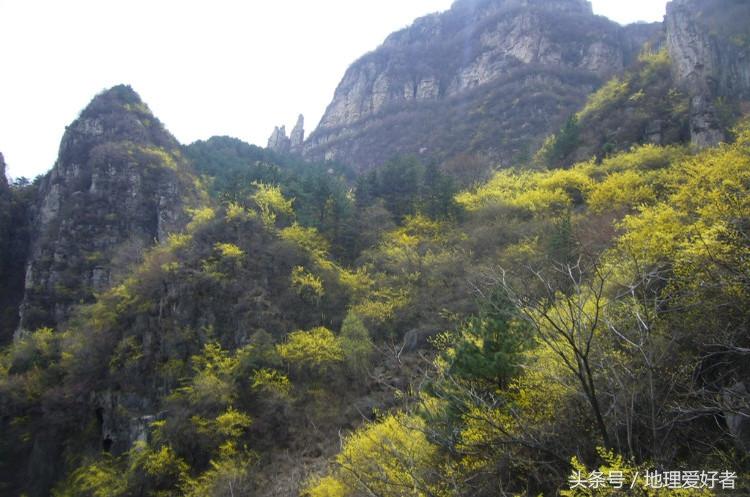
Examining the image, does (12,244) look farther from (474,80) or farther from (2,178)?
(474,80)

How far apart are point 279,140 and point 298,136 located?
398 cm

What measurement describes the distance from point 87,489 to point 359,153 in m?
60.1

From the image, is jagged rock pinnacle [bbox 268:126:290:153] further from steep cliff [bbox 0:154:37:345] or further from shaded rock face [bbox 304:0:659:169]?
steep cliff [bbox 0:154:37:345]

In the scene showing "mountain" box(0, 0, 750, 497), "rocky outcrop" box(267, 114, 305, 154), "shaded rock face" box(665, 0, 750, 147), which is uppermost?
"rocky outcrop" box(267, 114, 305, 154)

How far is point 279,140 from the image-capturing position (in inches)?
3477

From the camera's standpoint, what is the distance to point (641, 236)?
13.4 meters

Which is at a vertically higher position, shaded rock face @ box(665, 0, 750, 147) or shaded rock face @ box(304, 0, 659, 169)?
shaded rock face @ box(304, 0, 659, 169)

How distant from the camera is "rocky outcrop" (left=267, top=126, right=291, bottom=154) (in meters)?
87.0

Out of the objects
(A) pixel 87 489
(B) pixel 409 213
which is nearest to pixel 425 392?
(A) pixel 87 489

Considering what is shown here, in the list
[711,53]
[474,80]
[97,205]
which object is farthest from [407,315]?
[474,80]

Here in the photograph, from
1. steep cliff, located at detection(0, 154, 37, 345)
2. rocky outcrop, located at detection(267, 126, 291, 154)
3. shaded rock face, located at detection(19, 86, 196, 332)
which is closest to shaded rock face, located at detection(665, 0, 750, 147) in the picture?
shaded rock face, located at detection(19, 86, 196, 332)

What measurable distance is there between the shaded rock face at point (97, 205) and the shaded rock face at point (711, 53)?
4329 cm

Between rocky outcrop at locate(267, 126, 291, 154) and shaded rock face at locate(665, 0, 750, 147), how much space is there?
65.7 metres

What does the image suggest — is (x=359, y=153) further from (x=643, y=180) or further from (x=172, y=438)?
(x=172, y=438)
